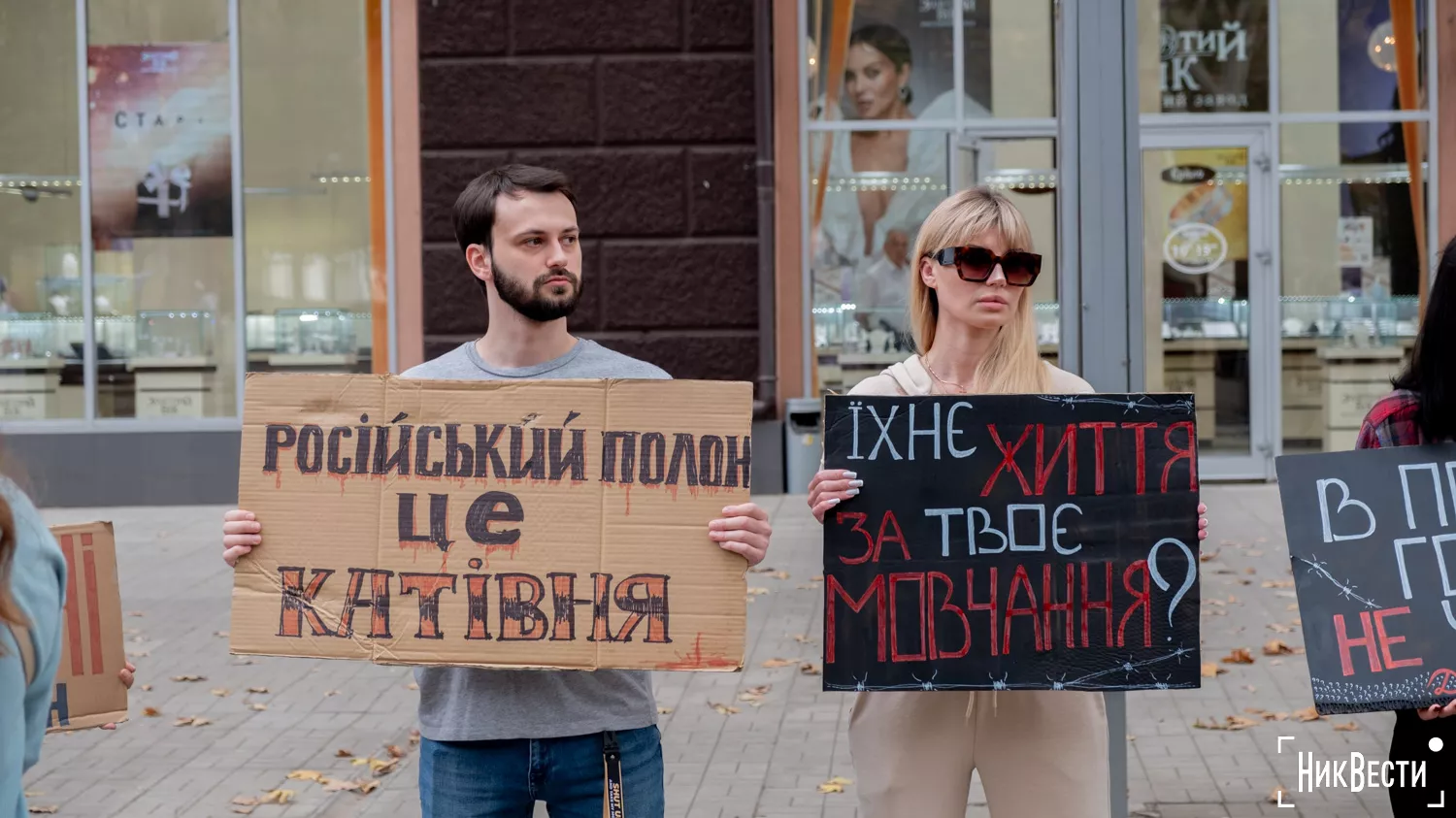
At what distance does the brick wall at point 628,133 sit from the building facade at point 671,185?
0.07 ft

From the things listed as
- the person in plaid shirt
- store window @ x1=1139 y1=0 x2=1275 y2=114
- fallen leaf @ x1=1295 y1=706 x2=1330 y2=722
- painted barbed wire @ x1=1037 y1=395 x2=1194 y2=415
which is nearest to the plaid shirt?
the person in plaid shirt

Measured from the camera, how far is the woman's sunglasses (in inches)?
130

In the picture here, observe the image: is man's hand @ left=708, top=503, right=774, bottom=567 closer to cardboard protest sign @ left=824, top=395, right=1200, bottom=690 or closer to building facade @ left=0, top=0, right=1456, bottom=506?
cardboard protest sign @ left=824, top=395, right=1200, bottom=690

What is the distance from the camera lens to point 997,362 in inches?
134

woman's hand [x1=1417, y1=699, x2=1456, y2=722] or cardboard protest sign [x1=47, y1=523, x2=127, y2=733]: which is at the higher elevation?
cardboard protest sign [x1=47, y1=523, x2=127, y2=733]

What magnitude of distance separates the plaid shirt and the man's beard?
1696 mm

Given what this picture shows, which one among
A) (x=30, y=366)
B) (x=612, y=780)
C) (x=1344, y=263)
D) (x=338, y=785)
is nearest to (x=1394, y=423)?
(x=612, y=780)

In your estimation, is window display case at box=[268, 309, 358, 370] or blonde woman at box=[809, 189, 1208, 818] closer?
blonde woman at box=[809, 189, 1208, 818]

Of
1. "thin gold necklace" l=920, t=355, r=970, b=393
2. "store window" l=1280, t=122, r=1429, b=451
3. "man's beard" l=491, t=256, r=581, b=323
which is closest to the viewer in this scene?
"man's beard" l=491, t=256, r=581, b=323

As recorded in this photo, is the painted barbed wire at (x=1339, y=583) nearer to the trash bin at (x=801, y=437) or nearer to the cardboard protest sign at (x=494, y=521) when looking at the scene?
the cardboard protest sign at (x=494, y=521)

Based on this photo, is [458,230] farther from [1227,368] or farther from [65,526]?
[1227,368]

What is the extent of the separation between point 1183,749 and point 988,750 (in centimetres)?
307

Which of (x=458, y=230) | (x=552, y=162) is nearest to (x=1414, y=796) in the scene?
(x=458, y=230)

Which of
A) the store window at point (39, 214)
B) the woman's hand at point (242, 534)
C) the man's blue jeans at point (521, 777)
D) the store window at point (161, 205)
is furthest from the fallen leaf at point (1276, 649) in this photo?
the store window at point (39, 214)
